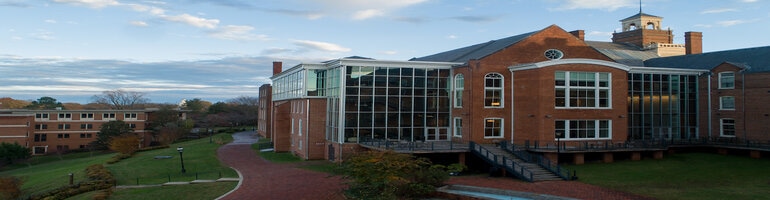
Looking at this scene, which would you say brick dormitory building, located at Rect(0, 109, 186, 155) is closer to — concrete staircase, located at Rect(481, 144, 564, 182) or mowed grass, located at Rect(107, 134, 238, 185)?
mowed grass, located at Rect(107, 134, 238, 185)

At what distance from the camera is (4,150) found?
181ft

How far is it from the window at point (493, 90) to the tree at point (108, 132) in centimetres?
5064

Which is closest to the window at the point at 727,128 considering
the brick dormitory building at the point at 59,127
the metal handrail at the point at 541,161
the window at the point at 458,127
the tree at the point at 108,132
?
the metal handrail at the point at 541,161

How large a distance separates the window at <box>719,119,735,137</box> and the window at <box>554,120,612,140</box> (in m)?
10.6

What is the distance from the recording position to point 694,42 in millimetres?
52938

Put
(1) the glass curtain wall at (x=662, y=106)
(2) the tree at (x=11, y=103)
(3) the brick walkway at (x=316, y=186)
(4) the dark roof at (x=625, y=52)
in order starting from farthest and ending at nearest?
(2) the tree at (x=11, y=103), (4) the dark roof at (x=625, y=52), (1) the glass curtain wall at (x=662, y=106), (3) the brick walkway at (x=316, y=186)

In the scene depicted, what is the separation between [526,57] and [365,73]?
1171cm

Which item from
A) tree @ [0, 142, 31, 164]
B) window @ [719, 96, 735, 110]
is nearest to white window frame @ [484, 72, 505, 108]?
window @ [719, 96, 735, 110]

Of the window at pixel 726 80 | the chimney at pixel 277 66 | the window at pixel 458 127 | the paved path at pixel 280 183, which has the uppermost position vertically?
the chimney at pixel 277 66

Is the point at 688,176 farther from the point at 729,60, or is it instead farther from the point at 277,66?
the point at 277,66

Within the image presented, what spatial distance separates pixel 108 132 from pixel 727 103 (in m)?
66.8

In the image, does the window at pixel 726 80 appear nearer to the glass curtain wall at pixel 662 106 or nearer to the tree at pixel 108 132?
the glass curtain wall at pixel 662 106

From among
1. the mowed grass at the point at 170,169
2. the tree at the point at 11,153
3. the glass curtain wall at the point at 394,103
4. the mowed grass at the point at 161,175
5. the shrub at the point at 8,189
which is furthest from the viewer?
the tree at the point at 11,153

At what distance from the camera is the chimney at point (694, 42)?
172ft
